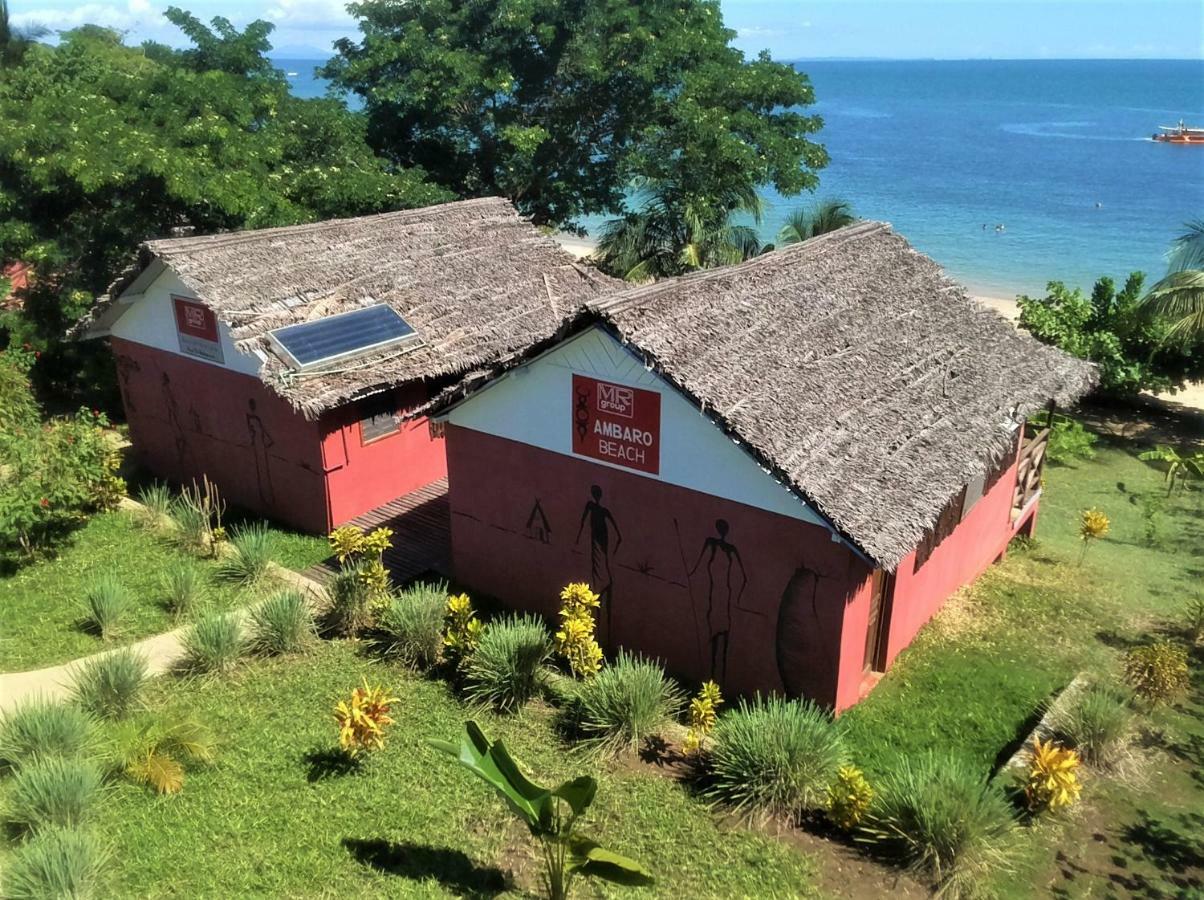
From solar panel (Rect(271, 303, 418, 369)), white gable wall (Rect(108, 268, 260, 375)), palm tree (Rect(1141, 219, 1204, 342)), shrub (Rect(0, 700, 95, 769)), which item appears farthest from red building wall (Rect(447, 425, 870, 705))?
palm tree (Rect(1141, 219, 1204, 342))

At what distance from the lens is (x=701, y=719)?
10.0 metres

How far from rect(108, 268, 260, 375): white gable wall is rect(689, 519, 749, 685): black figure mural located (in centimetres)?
812

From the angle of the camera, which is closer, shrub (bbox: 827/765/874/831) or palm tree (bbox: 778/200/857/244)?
shrub (bbox: 827/765/874/831)

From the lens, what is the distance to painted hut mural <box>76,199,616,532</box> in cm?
1486

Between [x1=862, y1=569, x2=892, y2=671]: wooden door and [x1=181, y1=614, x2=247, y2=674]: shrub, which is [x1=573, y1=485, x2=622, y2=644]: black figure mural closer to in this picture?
[x1=862, y1=569, x2=892, y2=671]: wooden door

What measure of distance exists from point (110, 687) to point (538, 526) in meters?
5.13

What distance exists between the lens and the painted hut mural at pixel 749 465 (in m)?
10.1

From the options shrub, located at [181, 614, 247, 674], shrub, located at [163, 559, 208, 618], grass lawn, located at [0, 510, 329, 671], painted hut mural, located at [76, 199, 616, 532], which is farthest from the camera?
painted hut mural, located at [76, 199, 616, 532]

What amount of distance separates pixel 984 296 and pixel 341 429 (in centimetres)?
3282

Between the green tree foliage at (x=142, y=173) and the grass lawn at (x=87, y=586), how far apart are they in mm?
6306

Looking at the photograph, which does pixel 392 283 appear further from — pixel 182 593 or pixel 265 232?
pixel 182 593

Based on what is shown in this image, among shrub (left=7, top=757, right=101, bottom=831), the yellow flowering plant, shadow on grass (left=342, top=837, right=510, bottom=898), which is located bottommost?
shadow on grass (left=342, top=837, right=510, bottom=898)

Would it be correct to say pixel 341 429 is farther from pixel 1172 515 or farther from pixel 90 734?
pixel 1172 515

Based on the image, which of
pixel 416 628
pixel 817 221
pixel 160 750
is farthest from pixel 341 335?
pixel 817 221
